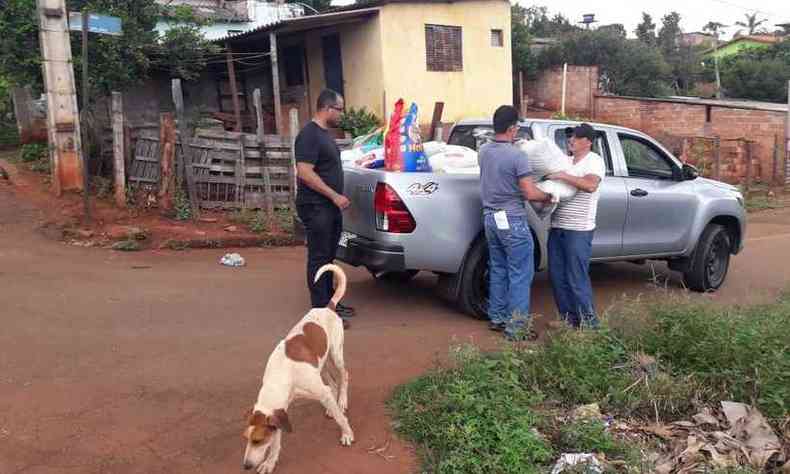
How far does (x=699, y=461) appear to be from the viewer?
134 inches

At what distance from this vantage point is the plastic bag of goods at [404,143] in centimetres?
557

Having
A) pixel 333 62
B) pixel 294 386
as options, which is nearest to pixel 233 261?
pixel 294 386

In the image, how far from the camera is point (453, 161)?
→ 5.79 metres

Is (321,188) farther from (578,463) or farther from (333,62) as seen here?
(333,62)

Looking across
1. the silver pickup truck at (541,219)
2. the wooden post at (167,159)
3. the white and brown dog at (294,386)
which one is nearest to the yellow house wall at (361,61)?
the wooden post at (167,159)

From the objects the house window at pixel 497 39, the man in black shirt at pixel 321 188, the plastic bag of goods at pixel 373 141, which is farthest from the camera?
the house window at pixel 497 39

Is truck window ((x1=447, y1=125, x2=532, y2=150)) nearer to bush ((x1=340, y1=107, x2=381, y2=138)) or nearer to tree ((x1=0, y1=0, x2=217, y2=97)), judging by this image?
tree ((x1=0, y1=0, x2=217, y2=97))

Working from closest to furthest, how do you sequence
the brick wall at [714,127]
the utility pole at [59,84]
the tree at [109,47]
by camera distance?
1. the utility pole at [59,84]
2. the tree at [109,47]
3. the brick wall at [714,127]

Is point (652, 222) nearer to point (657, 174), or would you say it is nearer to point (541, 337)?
point (657, 174)

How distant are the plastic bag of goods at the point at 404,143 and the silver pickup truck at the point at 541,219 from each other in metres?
0.18

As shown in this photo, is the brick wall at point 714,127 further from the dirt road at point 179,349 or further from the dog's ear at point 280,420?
the dog's ear at point 280,420

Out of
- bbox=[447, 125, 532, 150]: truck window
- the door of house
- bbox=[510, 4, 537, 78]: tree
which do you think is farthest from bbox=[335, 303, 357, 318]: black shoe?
bbox=[510, 4, 537, 78]: tree

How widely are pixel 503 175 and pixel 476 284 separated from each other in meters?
1.12

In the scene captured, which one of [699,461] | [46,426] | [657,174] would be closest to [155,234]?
[46,426]
